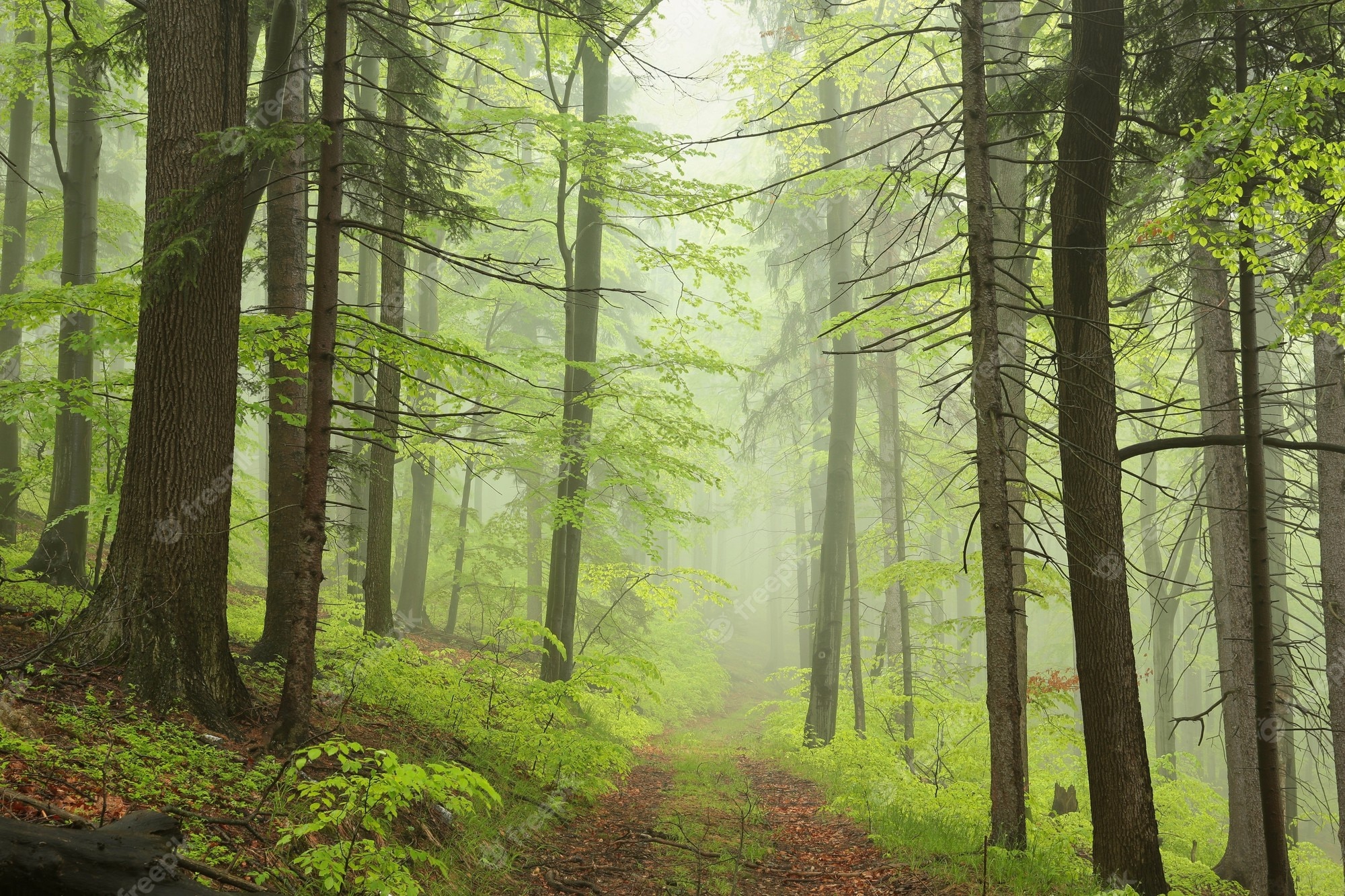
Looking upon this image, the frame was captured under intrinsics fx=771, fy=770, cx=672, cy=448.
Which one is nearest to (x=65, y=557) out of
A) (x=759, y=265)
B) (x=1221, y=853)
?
(x=1221, y=853)

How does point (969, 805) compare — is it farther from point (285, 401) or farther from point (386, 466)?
point (285, 401)

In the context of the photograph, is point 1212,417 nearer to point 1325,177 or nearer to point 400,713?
point 1325,177

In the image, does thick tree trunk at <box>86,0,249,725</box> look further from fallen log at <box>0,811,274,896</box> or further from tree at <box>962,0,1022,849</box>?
tree at <box>962,0,1022,849</box>

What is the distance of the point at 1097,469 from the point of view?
6.37 m

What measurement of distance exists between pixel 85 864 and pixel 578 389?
8.81 metres

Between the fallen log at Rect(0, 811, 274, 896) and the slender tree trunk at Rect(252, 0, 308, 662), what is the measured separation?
5.01 metres

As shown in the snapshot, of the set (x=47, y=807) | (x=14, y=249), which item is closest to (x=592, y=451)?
(x=47, y=807)

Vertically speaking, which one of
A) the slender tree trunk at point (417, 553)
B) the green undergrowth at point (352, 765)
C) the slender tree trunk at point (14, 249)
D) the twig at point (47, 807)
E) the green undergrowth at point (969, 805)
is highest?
the slender tree trunk at point (14, 249)

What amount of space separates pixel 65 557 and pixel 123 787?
5902mm

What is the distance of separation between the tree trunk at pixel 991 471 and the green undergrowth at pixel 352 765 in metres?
3.78

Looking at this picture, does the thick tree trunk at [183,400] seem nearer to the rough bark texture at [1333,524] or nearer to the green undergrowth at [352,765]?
the green undergrowth at [352,765]

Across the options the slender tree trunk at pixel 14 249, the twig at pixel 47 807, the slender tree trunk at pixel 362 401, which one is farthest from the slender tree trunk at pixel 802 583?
the twig at pixel 47 807

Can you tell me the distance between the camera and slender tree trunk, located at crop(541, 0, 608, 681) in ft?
34.6

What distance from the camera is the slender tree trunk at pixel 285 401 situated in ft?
25.9
